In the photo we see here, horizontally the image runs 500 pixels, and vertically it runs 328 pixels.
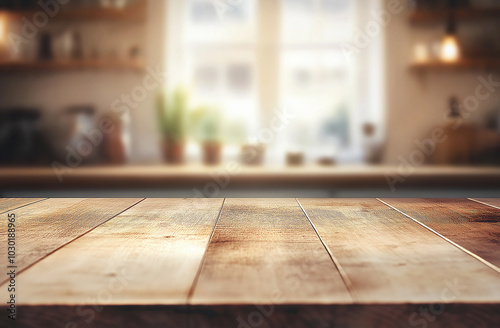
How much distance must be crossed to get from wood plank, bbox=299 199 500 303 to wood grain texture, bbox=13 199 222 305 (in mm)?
206

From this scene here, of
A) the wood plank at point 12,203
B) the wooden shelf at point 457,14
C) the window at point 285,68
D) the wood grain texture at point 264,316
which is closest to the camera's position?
the wood grain texture at point 264,316

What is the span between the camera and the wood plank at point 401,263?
0.49 metres

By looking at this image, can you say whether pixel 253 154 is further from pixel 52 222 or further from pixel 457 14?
pixel 52 222

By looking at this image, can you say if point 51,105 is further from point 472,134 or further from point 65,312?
point 65,312

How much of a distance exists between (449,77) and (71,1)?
8.86 ft

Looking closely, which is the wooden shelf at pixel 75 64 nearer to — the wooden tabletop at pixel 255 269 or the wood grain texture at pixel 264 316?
the wooden tabletop at pixel 255 269

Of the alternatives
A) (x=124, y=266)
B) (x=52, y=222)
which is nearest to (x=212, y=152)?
(x=52, y=222)

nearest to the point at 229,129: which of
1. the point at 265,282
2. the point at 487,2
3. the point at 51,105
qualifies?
the point at 51,105

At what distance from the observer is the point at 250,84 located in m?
3.46

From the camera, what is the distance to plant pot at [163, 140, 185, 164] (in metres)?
3.17

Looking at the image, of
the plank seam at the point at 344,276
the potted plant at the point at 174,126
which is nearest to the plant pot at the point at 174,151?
the potted plant at the point at 174,126

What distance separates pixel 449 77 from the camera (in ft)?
10.7

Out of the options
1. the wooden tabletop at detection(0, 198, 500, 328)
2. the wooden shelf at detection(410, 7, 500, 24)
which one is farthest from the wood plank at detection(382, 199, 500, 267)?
the wooden shelf at detection(410, 7, 500, 24)

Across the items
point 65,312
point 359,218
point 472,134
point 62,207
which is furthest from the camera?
point 472,134
